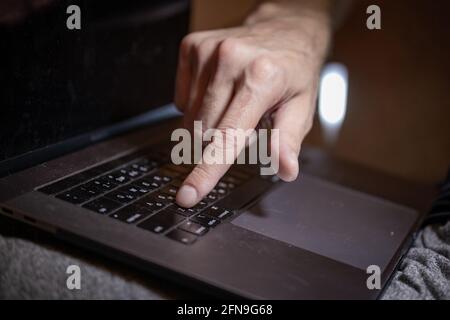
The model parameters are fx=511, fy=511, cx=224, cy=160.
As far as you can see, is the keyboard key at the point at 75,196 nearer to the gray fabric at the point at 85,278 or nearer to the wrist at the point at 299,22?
the gray fabric at the point at 85,278

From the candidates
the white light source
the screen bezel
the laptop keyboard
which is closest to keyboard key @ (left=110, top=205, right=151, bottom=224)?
the laptop keyboard

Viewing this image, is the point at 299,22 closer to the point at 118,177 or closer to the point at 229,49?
the point at 229,49

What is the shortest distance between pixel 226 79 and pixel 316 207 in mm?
175

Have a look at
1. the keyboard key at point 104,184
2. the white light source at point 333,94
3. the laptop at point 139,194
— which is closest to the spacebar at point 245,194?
the laptop at point 139,194

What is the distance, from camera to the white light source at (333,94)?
0.94m

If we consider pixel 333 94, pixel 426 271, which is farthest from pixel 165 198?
pixel 333 94

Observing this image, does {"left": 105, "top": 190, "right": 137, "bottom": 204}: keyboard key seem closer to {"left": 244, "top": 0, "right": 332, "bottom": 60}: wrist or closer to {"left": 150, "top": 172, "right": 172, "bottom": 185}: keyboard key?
{"left": 150, "top": 172, "right": 172, "bottom": 185}: keyboard key

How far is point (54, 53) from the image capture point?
0.53 m

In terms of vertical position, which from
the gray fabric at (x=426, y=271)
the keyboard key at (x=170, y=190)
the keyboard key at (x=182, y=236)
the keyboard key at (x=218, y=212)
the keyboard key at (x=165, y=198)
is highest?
the keyboard key at (x=165, y=198)

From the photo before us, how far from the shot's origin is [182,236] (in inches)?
17.4

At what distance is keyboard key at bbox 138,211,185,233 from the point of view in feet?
1.46

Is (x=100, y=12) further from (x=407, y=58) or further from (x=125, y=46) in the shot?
(x=407, y=58)

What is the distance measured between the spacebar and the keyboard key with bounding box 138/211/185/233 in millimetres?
65

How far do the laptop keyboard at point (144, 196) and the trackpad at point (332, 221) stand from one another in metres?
0.04
